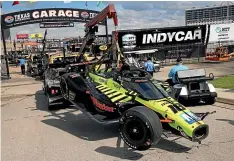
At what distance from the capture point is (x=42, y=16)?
27.5 meters

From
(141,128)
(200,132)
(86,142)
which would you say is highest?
(141,128)

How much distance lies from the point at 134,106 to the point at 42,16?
22544 mm

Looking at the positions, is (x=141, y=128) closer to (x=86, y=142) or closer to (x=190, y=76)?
(x=86, y=142)

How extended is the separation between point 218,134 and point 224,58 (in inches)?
918

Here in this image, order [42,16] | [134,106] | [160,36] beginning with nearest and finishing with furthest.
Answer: [134,106] < [42,16] < [160,36]

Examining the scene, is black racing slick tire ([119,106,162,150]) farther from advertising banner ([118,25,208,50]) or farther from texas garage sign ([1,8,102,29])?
texas garage sign ([1,8,102,29])

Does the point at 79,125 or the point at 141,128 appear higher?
the point at 141,128

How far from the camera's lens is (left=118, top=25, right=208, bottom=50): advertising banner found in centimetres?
2731

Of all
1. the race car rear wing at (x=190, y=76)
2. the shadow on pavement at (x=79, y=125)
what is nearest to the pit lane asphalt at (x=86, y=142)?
the shadow on pavement at (x=79, y=125)

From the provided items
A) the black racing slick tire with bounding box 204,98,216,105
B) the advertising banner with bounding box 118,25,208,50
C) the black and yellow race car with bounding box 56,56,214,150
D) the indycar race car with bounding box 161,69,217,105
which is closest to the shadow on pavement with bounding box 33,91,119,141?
the black and yellow race car with bounding box 56,56,214,150

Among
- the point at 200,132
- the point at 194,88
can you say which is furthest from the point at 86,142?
the point at 194,88

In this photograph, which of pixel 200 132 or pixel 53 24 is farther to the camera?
pixel 53 24

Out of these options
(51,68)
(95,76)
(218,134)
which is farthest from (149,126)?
(51,68)

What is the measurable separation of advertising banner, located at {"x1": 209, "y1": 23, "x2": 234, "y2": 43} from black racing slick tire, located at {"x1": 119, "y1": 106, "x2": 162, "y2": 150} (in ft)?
84.8
